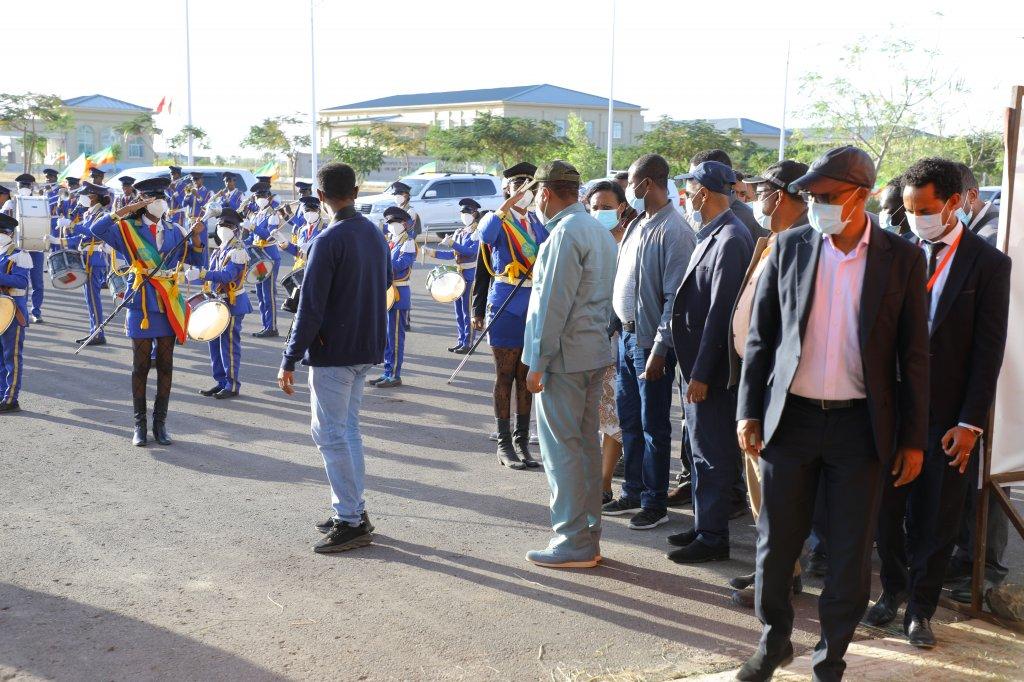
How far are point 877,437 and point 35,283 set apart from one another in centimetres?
1380

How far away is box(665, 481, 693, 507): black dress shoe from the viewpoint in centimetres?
671

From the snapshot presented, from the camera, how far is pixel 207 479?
6984 mm

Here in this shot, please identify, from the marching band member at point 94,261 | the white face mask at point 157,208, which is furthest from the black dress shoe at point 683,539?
the marching band member at point 94,261

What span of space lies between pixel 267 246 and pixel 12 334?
5.60m

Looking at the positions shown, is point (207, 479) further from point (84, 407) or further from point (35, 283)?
point (35, 283)

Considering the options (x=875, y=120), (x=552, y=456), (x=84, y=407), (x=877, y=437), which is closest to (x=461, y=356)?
(x=84, y=407)

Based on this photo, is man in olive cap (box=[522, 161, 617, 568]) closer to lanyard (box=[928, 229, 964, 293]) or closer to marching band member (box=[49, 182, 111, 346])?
lanyard (box=[928, 229, 964, 293])

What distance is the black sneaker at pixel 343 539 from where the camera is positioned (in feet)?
18.1

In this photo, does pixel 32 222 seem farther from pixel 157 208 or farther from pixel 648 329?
pixel 648 329

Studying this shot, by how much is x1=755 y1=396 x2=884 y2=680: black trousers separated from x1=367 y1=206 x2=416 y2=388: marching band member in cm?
606

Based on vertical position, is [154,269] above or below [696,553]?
above

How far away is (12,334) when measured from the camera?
29.8 feet

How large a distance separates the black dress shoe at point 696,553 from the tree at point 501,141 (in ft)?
136

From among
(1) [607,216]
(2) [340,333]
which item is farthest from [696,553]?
(1) [607,216]
